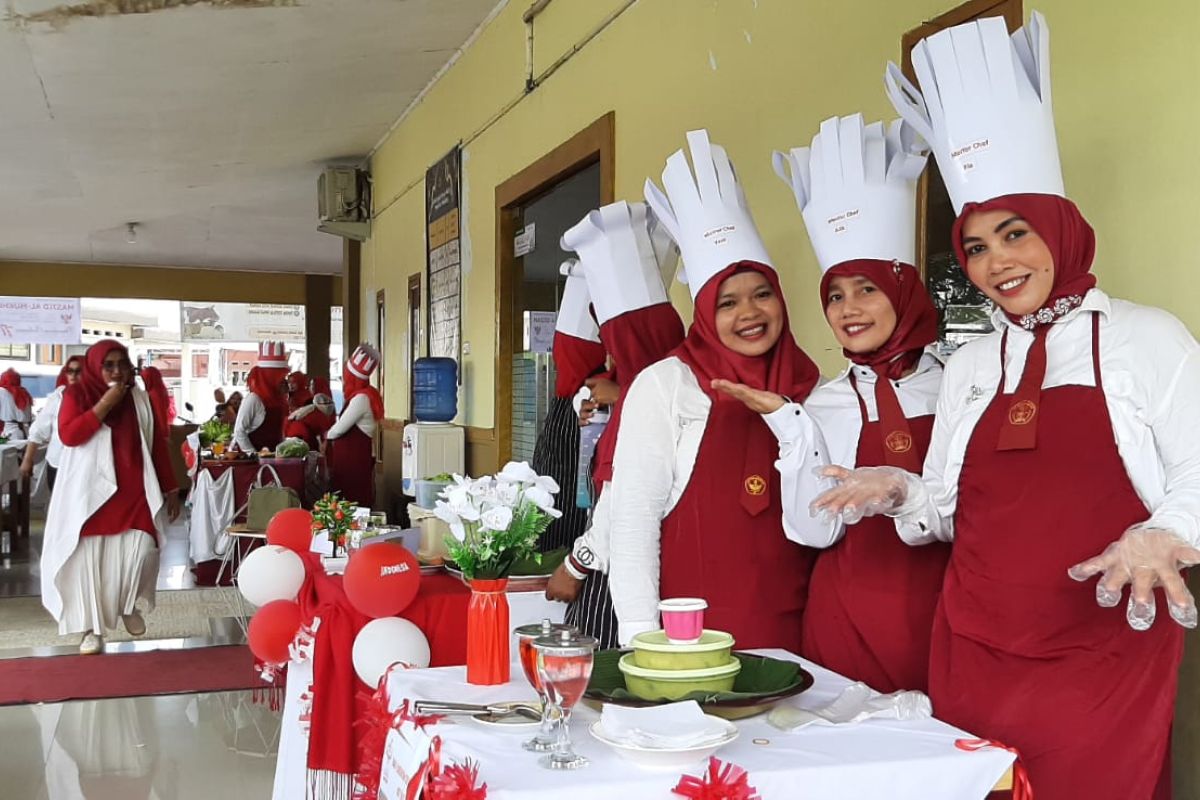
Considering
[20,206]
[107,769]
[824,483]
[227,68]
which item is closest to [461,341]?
[227,68]

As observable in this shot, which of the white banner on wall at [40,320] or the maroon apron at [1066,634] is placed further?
the white banner on wall at [40,320]

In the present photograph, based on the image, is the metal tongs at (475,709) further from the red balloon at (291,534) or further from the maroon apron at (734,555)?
the red balloon at (291,534)

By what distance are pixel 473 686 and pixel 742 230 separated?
1.10 metres

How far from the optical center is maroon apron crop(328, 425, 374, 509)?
8.55m

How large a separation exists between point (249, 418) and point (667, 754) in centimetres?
907

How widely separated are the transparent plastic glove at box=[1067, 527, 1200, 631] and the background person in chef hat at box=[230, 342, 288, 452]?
8.70 m

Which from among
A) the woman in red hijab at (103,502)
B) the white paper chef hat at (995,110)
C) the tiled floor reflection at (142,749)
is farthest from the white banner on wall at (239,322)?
the white paper chef hat at (995,110)

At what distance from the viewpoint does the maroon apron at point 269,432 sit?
33.0 ft

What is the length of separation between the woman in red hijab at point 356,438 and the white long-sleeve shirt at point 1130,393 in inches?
275

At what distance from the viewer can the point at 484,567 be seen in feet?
6.33

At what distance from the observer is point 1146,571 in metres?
1.34

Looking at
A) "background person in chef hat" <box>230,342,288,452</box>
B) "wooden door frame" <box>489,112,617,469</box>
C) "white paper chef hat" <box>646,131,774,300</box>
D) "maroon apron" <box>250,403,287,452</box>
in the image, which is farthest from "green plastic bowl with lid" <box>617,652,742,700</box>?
"maroon apron" <box>250,403,287,452</box>

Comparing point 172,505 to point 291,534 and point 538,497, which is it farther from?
point 538,497

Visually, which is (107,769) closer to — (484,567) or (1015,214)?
(484,567)
